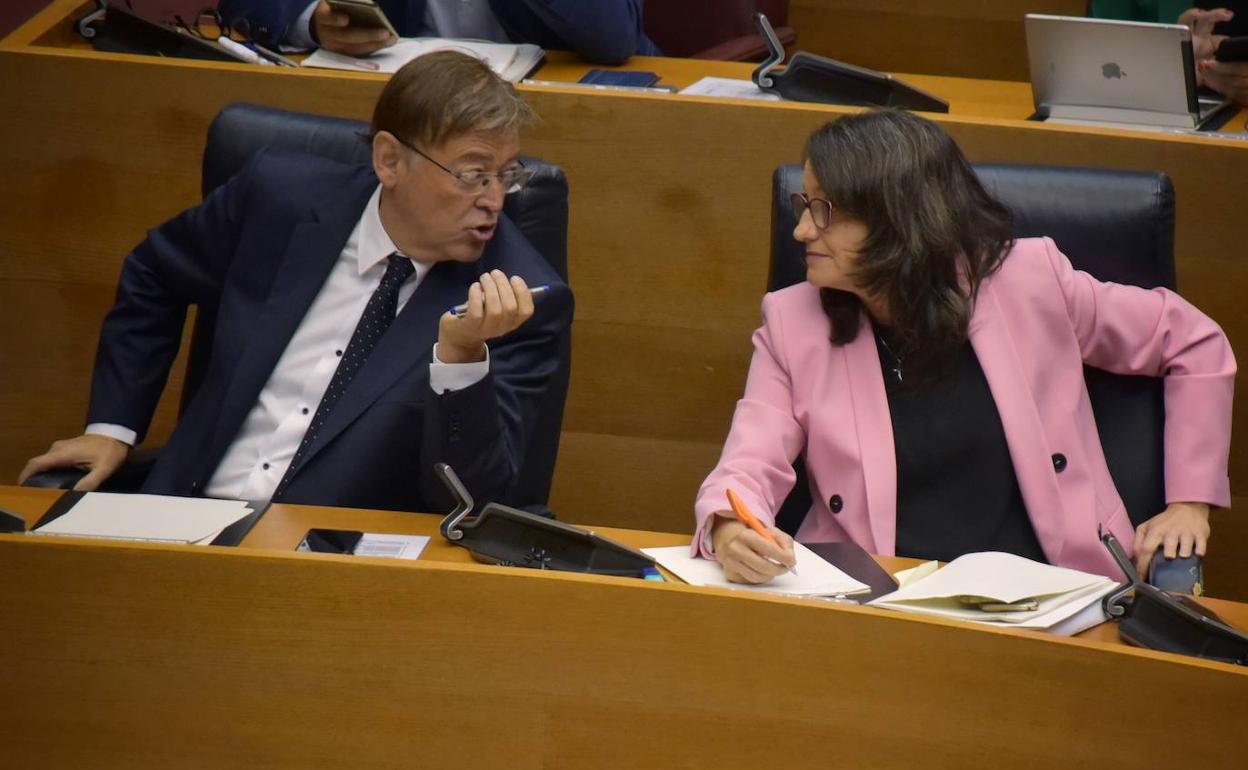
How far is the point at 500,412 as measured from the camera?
2.25 m

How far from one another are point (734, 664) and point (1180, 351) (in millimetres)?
973

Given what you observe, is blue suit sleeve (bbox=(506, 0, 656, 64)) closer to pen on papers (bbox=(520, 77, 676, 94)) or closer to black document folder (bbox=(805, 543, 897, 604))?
pen on papers (bbox=(520, 77, 676, 94))

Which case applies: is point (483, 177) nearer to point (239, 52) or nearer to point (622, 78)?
point (622, 78)

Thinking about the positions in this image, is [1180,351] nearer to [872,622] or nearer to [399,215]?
[872,622]

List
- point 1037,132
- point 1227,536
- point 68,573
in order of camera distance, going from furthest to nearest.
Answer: point 1227,536, point 1037,132, point 68,573

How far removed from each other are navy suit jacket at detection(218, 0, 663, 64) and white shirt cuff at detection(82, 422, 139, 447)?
120 centimetres

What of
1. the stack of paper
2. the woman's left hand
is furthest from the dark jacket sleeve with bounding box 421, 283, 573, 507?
the woman's left hand

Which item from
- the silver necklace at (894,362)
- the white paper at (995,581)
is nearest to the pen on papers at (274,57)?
the silver necklace at (894,362)

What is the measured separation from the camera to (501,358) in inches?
91.1

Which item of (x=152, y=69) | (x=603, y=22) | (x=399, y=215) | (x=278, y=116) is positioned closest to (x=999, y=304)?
(x=399, y=215)

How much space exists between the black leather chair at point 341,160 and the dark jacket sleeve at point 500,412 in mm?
49

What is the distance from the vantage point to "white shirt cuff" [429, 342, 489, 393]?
6.99ft

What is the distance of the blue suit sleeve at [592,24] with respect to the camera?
3.30 m

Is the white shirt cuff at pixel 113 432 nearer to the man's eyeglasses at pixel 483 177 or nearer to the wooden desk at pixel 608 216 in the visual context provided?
the man's eyeglasses at pixel 483 177
